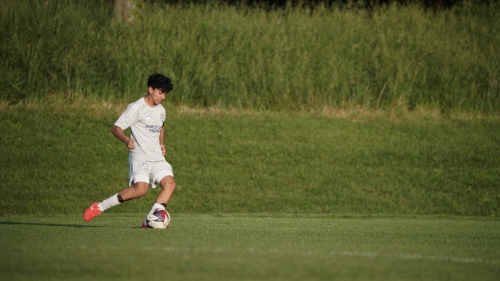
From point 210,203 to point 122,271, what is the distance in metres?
11.7

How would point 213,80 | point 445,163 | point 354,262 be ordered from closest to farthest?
point 354,262
point 445,163
point 213,80

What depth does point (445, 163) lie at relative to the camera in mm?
19906

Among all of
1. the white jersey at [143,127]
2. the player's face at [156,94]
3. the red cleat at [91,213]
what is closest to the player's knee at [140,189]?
the white jersey at [143,127]

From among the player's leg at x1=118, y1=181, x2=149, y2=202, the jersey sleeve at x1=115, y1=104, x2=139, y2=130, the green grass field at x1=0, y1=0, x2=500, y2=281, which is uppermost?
the jersey sleeve at x1=115, y1=104, x2=139, y2=130

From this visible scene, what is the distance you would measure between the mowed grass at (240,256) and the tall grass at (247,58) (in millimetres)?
13295

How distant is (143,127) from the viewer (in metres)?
10.1

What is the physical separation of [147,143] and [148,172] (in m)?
0.36

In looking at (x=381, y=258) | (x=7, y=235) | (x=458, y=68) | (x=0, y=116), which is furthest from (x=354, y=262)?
(x=458, y=68)

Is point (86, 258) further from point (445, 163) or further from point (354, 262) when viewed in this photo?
point (445, 163)

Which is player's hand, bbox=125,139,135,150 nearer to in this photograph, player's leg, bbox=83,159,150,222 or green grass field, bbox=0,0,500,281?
player's leg, bbox=83,159,150,222

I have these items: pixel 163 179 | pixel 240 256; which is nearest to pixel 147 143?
pixel 163 179

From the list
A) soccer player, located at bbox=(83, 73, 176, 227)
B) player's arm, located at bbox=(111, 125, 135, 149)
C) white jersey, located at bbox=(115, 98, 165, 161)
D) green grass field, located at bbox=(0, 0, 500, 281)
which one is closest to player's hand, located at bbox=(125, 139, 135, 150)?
player's arm, located at bbox=(111, 125, 135, 149)

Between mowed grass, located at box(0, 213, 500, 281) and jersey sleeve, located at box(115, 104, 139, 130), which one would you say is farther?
jersey sleeve, located at box(115, 104, 139, 130)

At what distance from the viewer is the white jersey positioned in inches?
396
